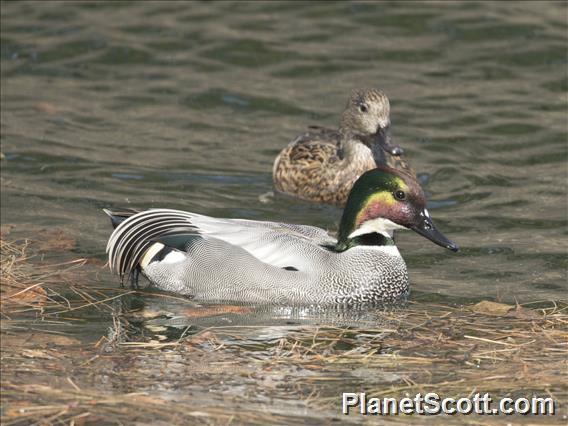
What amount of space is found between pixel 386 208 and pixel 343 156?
310 centimetres

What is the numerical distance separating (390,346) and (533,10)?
29.0 ft

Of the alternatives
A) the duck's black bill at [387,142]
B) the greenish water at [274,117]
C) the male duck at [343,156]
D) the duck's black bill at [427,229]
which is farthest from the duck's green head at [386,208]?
the male duck at [343,156]

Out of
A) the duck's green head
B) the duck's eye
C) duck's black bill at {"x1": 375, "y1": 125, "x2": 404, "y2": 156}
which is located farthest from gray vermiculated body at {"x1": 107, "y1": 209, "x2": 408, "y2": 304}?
duck's black bill at {"x1": 375, "y1": 125, "x2": 404, "y2": 156}

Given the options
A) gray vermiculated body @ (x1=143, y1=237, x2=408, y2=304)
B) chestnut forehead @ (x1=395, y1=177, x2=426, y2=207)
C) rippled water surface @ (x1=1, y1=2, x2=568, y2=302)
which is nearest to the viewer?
gray vermiculated body @ (x1=143, y1=237, x2=408, y2=304)

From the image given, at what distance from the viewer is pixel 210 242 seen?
25.3 ft

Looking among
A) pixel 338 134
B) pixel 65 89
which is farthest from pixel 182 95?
pixel 338 134

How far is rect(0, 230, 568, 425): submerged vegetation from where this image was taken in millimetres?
5438

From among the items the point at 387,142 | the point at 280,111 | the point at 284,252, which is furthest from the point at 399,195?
the point at 280,111

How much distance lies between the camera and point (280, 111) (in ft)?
41.7

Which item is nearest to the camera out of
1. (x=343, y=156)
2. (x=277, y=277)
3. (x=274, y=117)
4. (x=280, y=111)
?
(x=277, y=277)

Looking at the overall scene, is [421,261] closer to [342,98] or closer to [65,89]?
[342,98]

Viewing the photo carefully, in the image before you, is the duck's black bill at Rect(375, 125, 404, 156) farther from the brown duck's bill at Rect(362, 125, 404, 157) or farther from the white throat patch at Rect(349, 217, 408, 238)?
the white throat patch at Rect(349, 217, 408, 238)

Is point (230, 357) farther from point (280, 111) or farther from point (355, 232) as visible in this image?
point (280, 111)

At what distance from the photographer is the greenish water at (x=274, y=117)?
29.2 ft
